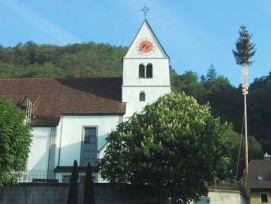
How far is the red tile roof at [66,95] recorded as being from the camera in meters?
38.8

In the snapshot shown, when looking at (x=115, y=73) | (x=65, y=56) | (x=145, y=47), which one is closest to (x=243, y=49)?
(x=145, y=47)

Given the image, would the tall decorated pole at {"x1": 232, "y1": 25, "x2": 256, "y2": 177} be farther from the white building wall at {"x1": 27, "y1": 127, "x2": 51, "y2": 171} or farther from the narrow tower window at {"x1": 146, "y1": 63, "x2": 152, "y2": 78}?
the white building wall at {"x1": 27, "y1": 127, "x2": 51, "y2": 171}

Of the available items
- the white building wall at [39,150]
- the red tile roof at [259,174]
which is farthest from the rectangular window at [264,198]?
the white building wall at [39,150]

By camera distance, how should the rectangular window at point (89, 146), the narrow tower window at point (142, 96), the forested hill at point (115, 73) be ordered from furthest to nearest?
the forested hill at point (115, 73)
the narrow tower window at point (142, 96)
the rectangular window at point (89, 146)

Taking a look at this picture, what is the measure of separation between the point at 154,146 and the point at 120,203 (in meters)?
4.45

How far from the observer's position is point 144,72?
41062 mm

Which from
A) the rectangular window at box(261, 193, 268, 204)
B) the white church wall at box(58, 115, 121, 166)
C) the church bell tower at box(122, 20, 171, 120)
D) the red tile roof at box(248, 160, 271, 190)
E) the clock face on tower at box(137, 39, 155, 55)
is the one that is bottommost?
the rectangular window at box(261, 193, 268, 204)

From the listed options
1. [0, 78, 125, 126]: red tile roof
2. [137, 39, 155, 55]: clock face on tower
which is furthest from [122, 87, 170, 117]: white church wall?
[137, 39, 155, 55]: clock face on tower

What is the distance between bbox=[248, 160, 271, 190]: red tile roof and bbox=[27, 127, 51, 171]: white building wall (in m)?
28.4

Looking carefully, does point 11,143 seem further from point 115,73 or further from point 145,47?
point 115,73

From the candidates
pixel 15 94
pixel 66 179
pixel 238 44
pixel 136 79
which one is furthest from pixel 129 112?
pixel 238 44

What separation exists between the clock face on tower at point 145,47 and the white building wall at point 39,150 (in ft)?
36.4

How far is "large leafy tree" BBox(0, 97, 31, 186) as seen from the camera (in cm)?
2670

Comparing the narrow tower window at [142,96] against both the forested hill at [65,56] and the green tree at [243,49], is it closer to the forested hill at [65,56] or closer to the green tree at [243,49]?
the green tree at [243,49]
